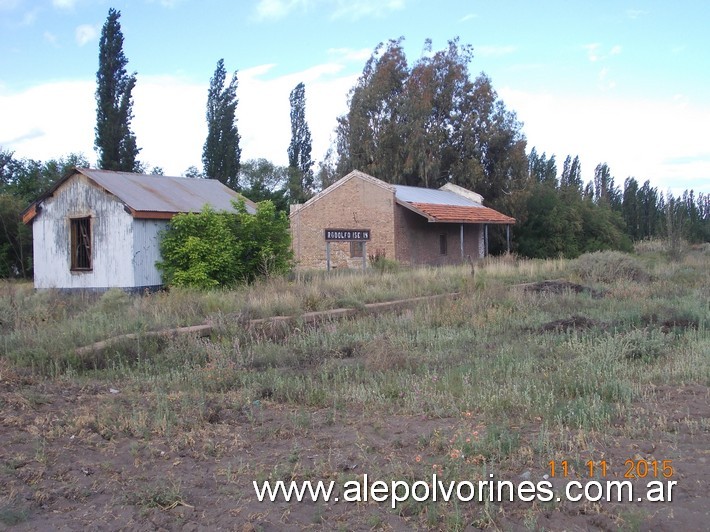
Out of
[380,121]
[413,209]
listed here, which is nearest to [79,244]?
[413,209]

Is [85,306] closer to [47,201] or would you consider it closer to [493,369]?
[47,201]

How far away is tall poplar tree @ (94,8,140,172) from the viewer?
35031 millimetres

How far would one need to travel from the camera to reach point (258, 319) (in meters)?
12.0

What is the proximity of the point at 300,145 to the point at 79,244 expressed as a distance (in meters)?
36.6

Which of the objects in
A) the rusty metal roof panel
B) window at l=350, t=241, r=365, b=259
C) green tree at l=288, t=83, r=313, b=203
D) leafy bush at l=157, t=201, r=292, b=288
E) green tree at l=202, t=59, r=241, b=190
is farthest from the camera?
green tree at l=288, t=83, r=313, b=203

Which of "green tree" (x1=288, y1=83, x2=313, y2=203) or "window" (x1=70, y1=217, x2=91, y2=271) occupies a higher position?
"green tree" (x1=288, y1=83, x2=313, y2=203)

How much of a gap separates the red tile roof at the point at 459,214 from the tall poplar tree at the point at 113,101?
53.5 ft

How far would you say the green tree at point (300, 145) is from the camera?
182ft

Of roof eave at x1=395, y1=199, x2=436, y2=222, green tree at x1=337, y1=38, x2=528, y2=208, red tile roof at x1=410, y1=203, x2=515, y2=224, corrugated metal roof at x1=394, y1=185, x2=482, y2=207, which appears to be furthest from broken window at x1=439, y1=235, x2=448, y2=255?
green tree at x1=337, y1=38, x2=528, y2=208

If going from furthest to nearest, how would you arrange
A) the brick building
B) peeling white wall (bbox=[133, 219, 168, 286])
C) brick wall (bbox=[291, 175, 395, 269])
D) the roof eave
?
brick wall (bbox=[291, 175, 395, 269]), the brick building, the roof eave, peeling white wall (bbox=[133, 219, 168, 286])

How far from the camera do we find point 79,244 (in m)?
20.8

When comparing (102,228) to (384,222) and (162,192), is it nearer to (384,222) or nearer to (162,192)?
(162,192)

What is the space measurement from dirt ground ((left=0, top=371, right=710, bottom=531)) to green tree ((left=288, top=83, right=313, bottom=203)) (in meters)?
49.2

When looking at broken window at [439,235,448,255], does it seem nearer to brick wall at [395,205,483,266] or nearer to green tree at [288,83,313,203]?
brick wall at [395,205,483,266]
